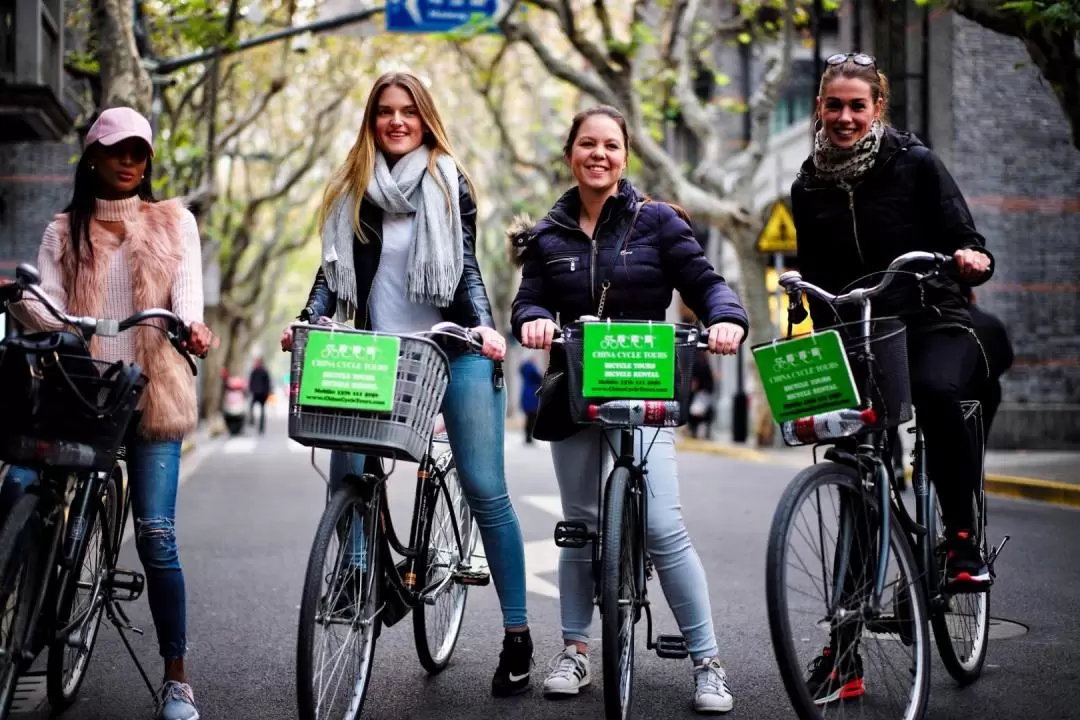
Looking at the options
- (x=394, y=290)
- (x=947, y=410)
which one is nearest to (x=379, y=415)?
(x=394, y=290)

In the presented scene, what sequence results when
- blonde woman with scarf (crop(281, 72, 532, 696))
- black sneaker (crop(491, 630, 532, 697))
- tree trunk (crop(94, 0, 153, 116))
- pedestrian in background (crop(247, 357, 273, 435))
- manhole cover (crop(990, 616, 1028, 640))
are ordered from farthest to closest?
pedestrian in background (crop(247, 357, 273, 435)), tree trunk (crop(94, 0, 153, 116)), manhole cover (crop(990, 616, 1028, 640)), black sneaker (crop(491, 630, 532, 697)), blonde woman with scarf (crop(281, 72, 532, 696))

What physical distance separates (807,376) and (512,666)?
1.57m

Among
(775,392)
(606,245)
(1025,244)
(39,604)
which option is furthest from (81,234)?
(1025,244)

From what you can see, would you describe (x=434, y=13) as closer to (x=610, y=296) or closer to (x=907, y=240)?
(x=610, y=296)

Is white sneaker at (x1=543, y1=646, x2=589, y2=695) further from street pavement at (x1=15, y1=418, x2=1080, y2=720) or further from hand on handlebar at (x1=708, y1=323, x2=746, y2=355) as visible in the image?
hand on handlebar at (x1=708, y1=323, x2=746, y2=355)

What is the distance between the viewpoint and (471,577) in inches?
193

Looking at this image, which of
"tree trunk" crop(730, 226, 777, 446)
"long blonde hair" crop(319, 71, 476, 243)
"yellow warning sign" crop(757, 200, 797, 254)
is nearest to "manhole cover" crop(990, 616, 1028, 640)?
"long blonde hair" crop(319, 71, 476, 243)

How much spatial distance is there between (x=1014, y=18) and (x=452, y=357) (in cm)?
721

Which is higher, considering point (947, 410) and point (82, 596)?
point (947, 410)

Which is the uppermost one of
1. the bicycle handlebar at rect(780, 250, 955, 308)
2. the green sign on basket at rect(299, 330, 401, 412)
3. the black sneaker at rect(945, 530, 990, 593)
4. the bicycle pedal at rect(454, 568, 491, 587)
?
the bicycle handlebar at rect(780, 250, 955, 308)

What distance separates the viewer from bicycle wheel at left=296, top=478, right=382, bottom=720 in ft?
12.0

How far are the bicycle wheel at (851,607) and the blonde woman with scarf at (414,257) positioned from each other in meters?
1.15

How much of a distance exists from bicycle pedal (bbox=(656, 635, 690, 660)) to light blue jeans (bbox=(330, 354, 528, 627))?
0.58 metres

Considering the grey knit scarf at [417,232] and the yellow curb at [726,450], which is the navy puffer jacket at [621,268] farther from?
the yellow curb at [726,450]
